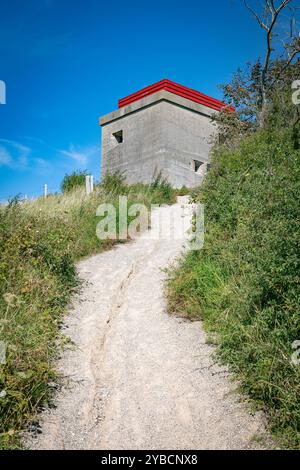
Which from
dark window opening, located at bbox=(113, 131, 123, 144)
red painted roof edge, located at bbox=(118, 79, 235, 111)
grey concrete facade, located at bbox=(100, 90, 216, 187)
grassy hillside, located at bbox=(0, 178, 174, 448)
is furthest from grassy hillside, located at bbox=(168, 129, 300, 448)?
dark window opening, located at bbox=(113, 131, 123, 144)

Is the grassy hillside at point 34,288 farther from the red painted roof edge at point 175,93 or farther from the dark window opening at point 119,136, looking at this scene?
the dark window opening at point 119,136

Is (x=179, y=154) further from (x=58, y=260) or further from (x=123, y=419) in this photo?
(x=123, y=419)

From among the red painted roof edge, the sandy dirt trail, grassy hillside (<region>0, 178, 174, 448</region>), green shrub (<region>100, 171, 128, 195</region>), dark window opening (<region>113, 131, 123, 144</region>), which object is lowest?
the sandy dirt trail

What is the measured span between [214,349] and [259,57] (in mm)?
12866

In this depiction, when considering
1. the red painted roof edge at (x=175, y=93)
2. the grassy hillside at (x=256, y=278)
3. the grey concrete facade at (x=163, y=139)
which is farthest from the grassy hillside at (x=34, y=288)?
the red painted roof edge at (x=175, y=93)

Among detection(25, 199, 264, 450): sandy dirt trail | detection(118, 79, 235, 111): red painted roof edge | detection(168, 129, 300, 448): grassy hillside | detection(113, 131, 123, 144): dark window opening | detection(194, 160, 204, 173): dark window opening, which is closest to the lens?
detection(25, 199, 264, 450): sandy dirt trail

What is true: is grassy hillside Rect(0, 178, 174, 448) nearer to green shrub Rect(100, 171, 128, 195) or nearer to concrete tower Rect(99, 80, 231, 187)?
green shrub Rect(100, 171, 128, 195)

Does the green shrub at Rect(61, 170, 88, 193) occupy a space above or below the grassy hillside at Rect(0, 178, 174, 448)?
above

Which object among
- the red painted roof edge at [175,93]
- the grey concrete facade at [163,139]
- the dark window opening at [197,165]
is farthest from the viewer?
the dark window opening at [197,165]

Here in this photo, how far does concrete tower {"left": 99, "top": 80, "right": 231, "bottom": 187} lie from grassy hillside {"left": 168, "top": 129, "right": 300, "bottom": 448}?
423 inches

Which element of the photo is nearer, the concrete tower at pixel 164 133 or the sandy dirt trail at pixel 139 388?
the sandy dirt trail at pixel 139 388

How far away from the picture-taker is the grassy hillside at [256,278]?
3.87 meters

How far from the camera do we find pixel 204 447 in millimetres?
3502

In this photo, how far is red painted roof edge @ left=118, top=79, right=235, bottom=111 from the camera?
20538mm
